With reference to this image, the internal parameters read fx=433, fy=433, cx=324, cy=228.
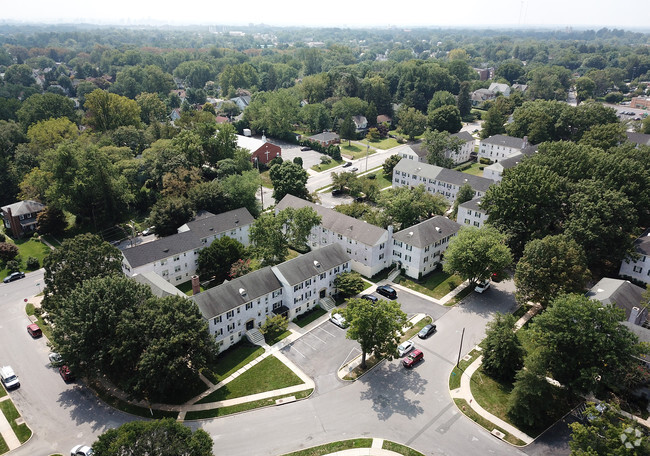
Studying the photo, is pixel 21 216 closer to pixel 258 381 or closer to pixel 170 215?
pixel 170 215

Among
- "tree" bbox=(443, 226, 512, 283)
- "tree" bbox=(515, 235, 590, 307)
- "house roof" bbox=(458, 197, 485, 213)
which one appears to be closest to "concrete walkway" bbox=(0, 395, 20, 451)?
"tree" bbox=(443, 226, 512, 283)

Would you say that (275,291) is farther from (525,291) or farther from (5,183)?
(5,183)

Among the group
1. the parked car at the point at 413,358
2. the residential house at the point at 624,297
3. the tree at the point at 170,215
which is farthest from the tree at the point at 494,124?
the parked car at the point at 413,358

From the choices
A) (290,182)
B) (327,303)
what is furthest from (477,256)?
(290,182)

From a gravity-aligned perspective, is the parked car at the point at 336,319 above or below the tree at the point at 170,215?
below

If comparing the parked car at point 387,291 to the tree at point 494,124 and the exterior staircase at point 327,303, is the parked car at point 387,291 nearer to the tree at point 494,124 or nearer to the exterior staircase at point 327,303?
the exterior staircase at point 327,303

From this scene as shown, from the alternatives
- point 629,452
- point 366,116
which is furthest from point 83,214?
point 366,116
